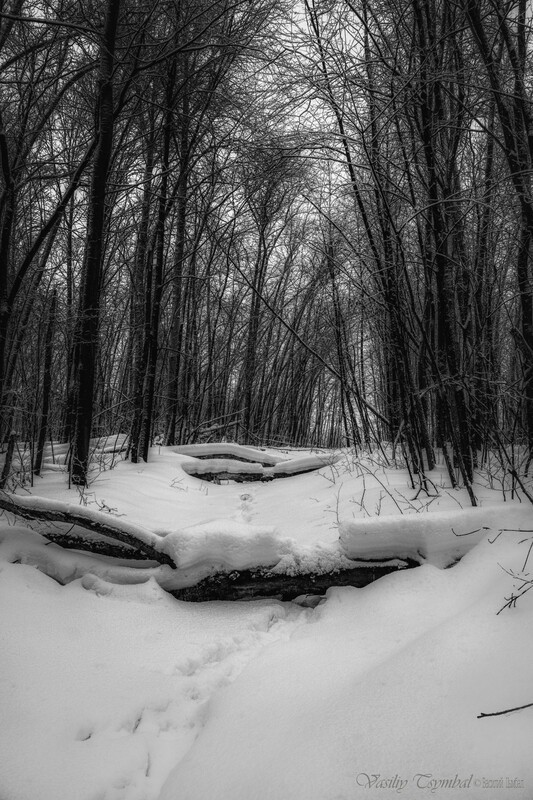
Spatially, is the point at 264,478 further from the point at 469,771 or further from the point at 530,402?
the point at 469,771

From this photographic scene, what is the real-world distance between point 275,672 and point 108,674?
681 millimetres

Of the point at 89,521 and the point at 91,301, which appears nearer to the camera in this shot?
the point at 89,521

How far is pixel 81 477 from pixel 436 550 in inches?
116

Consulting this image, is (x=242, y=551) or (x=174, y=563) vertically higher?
(x=242, y=551)

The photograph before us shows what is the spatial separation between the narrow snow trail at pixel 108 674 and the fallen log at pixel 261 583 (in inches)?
2.3

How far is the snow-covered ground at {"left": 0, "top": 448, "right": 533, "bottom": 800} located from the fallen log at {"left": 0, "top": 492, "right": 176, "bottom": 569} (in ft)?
0.22

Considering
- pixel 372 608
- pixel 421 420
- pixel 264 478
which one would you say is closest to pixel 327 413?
pixel 264 478

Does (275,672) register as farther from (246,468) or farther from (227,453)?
(227,453)

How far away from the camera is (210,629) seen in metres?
2.15

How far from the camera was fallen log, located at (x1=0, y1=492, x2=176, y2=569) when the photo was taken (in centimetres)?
244

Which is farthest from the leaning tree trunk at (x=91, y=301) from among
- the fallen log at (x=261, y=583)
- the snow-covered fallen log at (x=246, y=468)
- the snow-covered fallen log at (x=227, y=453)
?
the snow-covered fallen log at (x=227, y=453)

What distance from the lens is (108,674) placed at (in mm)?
1775

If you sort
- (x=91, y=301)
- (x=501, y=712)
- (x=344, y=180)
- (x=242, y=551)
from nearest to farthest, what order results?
(x=501, y=712), (x=242, y=551), (x=91, y=301), (x=344, y=180)

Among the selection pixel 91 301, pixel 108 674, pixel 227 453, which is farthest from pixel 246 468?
pixel 108 674
